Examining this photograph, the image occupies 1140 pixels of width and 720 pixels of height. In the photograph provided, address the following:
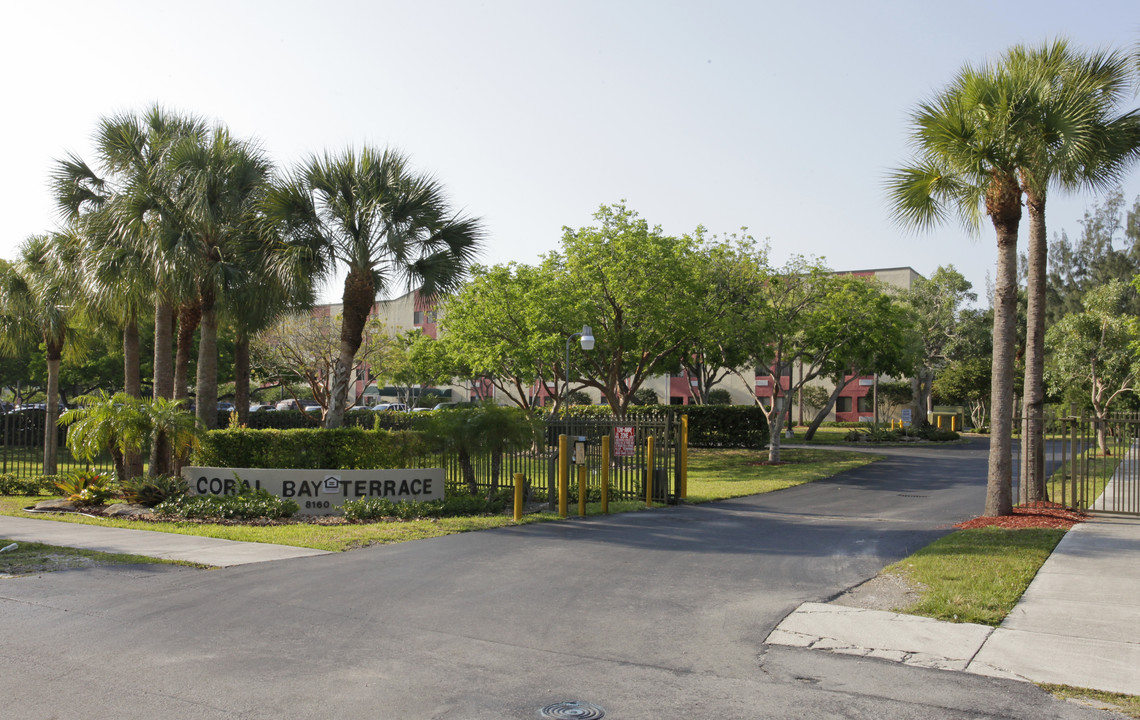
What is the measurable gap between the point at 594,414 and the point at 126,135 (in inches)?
828

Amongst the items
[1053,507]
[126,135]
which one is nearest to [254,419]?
[126,135]

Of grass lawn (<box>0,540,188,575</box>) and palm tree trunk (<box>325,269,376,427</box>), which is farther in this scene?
palm tree trunk (<box>325,269,376,427</box>)

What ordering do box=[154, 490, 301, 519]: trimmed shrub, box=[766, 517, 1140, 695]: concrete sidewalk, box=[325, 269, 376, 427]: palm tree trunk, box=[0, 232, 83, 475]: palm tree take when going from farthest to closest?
box=[0, 232, 83, 475]: palm tree, box=[325, 269, 376, 427]: palm tree trunk, box=[154, 490, 301, 519]: trimmed shrub, box=[766, 517, 1140, 695]: concrete sidewalk

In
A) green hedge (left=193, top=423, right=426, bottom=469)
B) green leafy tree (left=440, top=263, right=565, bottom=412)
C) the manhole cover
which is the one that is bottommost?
the manhole cover

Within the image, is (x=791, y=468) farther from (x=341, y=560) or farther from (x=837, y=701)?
(x=837, y=701)

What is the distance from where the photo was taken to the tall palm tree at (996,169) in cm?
1380

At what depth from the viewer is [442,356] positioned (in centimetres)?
3344

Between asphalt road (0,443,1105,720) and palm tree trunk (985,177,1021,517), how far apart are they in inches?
126

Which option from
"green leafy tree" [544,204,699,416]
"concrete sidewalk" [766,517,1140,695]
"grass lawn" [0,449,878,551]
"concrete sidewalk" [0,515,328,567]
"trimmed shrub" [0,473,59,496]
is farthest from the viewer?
"green leafy tree" [544,204,699,416]

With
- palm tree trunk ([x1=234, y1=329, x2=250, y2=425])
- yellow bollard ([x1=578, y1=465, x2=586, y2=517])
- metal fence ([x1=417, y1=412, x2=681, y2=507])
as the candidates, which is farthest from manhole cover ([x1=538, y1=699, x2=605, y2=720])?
palm tree trunk ([x1=234, y1=329, x2=250, y2=425])

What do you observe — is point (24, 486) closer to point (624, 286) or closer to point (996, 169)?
point (624, 286)

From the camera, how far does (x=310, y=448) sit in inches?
643

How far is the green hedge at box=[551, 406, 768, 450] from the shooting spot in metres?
35.3

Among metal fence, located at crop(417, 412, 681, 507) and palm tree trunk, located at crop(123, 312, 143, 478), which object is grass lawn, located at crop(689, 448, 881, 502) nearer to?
metal fence, located at crop(417, 412, 681, 507)
